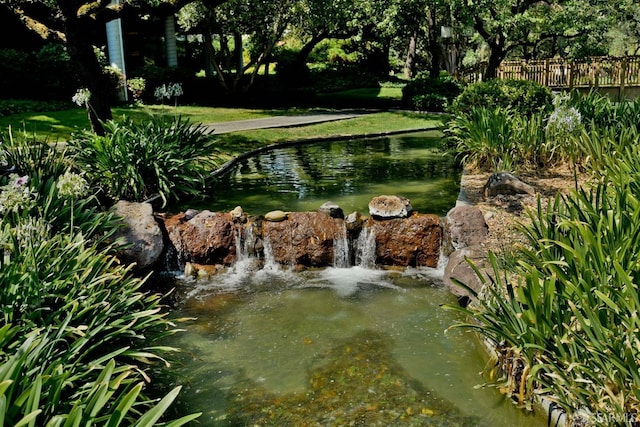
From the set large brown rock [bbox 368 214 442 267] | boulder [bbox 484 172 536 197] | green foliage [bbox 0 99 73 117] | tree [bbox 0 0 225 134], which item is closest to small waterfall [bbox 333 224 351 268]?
large brown rock [bbox 368 214 442 267]

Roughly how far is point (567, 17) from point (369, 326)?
20.7 m

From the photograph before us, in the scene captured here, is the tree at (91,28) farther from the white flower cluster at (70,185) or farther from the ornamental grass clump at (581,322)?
the ornamental grass clump at (581,322)

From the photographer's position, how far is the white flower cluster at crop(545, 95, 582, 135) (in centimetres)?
992

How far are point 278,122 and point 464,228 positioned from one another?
12.9 m

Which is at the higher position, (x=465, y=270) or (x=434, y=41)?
(x=434, y=41)

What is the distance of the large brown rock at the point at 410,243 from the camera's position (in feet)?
29.4

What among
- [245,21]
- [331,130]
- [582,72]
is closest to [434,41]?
[582,72]

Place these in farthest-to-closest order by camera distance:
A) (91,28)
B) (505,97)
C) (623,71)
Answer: (623,71), (505,97), (91,28)

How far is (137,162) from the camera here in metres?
10.3

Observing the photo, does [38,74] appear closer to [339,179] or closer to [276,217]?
[339,179]

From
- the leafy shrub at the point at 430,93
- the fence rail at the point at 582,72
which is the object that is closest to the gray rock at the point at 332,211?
the leafy shrub at the point at 430,93

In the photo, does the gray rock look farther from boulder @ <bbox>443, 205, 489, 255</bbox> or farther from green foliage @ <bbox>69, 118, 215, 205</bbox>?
green foliage @ <bbox>69, 118, 215, 205</bbox>

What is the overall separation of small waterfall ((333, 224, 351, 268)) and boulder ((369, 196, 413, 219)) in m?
0.61

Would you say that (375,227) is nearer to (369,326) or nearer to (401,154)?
(369,326)
